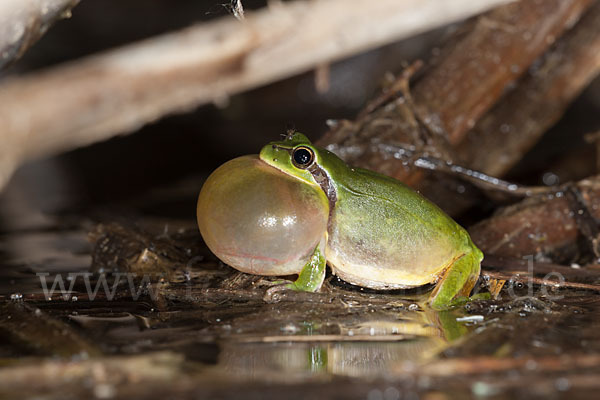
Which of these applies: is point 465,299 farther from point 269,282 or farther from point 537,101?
point 537,101

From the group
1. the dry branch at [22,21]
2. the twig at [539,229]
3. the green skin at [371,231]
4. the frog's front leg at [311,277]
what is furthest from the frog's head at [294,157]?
the twig at [539,229]

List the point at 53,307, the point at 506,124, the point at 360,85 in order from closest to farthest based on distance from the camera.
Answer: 1. the point at 53,307
2. the point at 506,124
3. the point at 360,85

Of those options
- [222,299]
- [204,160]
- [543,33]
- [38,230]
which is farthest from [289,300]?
[204,160]

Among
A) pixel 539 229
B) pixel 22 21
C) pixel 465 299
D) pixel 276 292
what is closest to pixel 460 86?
pixel 539 229

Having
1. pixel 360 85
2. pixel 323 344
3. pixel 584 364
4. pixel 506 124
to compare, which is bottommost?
pixel 584 364

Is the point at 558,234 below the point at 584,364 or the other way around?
the other way around

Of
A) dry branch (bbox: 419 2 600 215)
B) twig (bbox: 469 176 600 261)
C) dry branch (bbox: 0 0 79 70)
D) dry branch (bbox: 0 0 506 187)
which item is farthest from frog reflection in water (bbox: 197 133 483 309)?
dry branch (bbox: 419 2 600 215)

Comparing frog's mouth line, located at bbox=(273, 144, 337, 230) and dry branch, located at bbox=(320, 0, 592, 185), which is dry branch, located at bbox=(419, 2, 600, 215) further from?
frog's mouth line, located at bbox=(273, 144, 337, 230)

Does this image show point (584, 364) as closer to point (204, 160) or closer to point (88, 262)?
point (88, 262)
